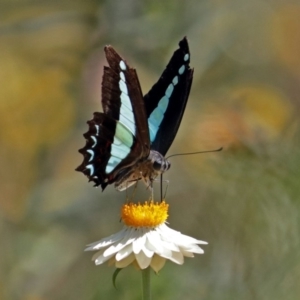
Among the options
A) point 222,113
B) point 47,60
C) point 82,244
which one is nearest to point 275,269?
point 222,113

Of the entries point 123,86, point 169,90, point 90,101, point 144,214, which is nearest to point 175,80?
point 169,90

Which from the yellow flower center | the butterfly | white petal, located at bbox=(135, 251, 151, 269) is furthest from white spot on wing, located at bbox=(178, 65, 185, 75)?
white petal, located at bbox=(135, 251, 151, 269)

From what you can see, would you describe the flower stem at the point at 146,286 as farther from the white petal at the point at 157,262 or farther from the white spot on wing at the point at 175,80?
the white spot on wing at the point at 175,80

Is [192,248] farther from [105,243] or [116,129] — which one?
[116,129]

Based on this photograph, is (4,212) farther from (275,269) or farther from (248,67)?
(275,269)

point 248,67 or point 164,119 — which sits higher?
point 248,67

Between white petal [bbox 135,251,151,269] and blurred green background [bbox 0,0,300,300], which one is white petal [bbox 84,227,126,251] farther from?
blurred green background [bbox 0,0,300,300]
